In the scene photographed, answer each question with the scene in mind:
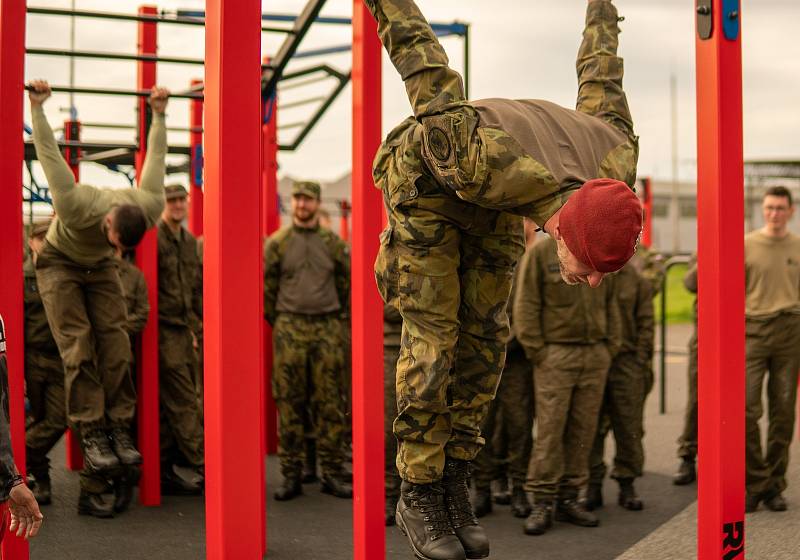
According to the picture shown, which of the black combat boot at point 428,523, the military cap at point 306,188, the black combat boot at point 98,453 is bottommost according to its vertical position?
the black combat boot at point 98,453

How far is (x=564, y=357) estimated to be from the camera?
5.18m

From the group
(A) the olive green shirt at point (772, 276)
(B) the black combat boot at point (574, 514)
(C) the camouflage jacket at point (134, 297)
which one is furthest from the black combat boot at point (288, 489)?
(A) the olive green shirt at point (772, 276)

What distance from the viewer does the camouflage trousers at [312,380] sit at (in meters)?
5.80

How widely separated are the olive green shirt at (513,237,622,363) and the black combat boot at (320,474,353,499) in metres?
1.38

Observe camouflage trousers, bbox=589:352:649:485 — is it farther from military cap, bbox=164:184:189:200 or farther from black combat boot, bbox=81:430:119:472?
military cap, bbox=164:184:189:200

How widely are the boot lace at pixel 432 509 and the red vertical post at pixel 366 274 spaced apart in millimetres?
641

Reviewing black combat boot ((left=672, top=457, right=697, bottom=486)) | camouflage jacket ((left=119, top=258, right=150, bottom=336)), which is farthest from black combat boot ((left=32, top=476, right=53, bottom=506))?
black combat boot ((left=672, top=457, right=697, bottom=486))

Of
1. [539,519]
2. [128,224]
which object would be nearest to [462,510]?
[539,519]

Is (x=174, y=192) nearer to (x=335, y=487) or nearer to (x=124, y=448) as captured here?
(x=124, y=448)

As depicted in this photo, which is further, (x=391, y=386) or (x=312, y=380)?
(x=312, y=380)

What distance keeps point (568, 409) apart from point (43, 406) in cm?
287

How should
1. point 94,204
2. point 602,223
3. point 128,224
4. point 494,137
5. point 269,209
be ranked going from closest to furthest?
point 602,223 → point 494,137 → point 128,224 → point 94,204 → point 269,209

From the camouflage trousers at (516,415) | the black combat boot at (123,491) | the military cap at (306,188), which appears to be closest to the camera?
the black combat boot at (123,491)

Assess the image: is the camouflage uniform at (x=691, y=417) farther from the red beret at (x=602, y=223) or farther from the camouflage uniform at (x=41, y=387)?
the red beret at (x=602, y=223)
